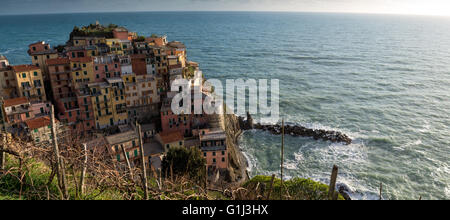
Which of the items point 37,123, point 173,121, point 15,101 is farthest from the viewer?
point 173,121

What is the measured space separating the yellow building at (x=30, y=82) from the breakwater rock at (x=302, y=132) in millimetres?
29005

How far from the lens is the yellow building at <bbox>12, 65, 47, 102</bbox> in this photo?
→ 36219mm

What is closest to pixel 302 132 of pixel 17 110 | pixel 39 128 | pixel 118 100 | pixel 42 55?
pixel 118 100

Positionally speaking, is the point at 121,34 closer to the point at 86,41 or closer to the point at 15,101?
the point at 86,41

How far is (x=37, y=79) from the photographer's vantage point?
37250 millimetres

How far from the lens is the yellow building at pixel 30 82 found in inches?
1426

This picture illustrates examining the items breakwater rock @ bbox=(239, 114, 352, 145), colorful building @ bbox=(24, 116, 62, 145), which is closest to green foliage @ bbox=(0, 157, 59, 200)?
colorful building @ bbox=(24, 116, 62, 145)

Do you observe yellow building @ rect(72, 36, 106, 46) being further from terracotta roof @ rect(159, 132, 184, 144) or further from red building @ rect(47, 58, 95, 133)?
terracotta roof @ rect(159, 132, 184, 144)

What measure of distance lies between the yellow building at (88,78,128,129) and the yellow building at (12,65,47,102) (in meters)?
6.47

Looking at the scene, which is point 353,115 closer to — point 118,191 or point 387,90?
point 387,90

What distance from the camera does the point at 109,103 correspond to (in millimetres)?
37906

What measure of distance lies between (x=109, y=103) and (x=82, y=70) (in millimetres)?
5927
